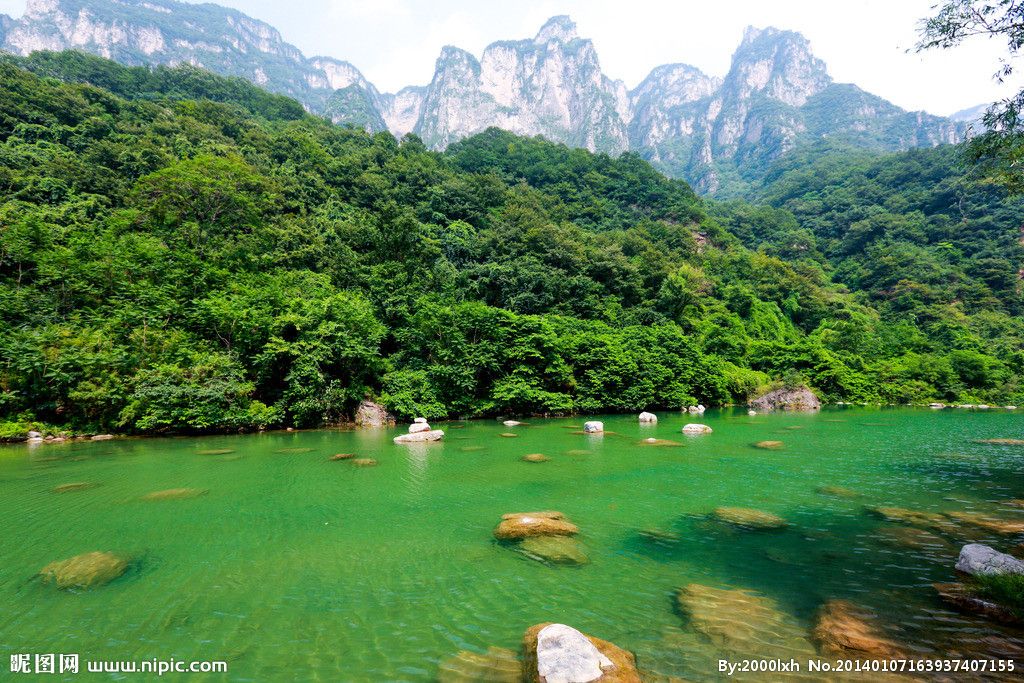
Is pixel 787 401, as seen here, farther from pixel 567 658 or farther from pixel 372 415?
pixel 567 658

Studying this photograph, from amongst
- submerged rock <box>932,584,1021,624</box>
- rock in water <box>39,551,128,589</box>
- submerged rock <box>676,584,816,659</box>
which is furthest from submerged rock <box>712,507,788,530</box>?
rock in water <box>39,551,128,589</box>

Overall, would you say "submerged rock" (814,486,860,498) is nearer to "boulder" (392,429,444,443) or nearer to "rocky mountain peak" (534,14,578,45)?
"boulder" (392,429,444,443)

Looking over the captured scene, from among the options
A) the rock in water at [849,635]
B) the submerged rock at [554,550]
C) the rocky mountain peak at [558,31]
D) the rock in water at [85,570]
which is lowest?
the submerged rock at [554,550]

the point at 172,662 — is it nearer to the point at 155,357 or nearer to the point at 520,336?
the point at 155,357

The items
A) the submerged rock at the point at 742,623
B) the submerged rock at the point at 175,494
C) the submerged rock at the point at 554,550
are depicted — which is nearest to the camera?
the submerged rock at the point at 742,623

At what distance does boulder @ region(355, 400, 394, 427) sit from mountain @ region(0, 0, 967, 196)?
413 ft

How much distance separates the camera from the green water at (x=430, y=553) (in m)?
5.00

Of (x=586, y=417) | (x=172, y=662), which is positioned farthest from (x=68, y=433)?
(x=586, y=417)

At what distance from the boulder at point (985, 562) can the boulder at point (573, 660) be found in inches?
229

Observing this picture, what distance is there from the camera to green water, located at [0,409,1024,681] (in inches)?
197

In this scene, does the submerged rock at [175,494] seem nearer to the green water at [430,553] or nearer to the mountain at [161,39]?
the green water at [430,553]

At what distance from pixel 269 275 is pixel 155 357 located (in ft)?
36.9

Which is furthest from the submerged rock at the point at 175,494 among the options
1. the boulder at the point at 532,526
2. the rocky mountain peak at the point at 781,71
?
the rocky mountain peak at the point at 781,71

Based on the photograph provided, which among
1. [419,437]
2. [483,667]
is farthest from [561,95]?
[483,667]
